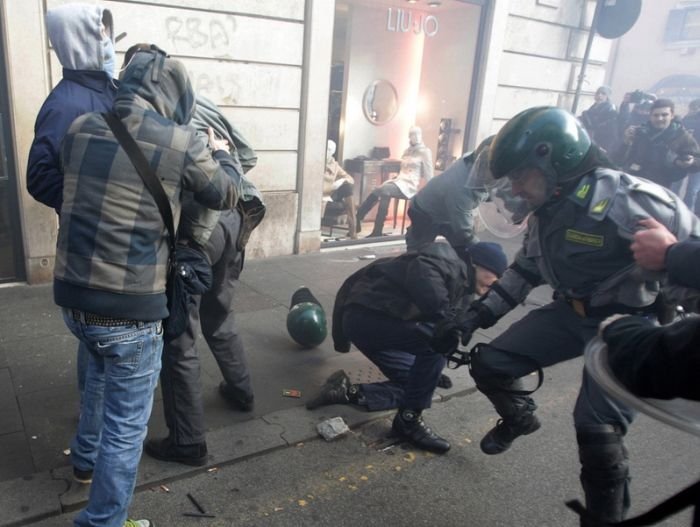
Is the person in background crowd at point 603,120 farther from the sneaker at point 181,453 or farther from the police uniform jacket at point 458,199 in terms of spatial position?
the sneaker at point 181,453

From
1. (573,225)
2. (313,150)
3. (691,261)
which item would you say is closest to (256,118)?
(313,150)

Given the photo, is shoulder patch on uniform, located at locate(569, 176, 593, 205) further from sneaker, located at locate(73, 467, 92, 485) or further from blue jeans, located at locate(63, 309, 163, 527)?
sneaker, located at locate(73, 467, 92, 485)

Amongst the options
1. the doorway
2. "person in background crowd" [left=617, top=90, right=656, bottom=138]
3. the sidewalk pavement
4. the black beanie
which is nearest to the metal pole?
"person in background crowd" [left=617, top=90, right=656, bottom=138]

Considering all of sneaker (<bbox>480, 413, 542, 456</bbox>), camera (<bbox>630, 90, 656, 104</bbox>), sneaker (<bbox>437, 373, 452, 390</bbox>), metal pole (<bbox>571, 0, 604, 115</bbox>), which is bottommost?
sneaker (<bbox>437, 373, 452, 390</bbox>)

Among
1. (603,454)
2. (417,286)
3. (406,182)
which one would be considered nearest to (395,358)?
(417,286)

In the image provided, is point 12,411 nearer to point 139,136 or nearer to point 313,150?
point 139,136

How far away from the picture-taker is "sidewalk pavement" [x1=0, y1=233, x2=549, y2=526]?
2.74 m

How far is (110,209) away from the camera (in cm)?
196

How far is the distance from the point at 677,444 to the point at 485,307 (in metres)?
1.58

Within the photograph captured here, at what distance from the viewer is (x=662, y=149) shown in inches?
288

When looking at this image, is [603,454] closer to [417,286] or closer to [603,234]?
[603,234]

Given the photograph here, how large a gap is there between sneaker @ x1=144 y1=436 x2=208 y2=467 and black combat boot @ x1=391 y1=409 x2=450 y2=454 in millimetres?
1054

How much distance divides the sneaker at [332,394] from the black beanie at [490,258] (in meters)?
1.08

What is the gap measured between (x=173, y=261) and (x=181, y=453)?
1.17m
